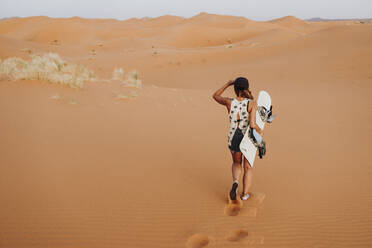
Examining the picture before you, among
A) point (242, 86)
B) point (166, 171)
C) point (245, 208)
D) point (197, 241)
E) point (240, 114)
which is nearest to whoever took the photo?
point (197, 241)

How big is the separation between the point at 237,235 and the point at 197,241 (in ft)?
1.39

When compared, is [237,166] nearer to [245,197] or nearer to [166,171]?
[245,197]

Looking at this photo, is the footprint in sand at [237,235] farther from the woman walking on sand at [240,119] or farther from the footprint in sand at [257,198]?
the footprint in sand at [257,198]

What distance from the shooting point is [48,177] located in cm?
354

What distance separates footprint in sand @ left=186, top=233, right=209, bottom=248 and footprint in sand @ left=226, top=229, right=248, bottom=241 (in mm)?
233

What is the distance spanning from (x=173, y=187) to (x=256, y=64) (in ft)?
50.1

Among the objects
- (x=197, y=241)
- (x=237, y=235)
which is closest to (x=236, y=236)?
(x=237, y=235)

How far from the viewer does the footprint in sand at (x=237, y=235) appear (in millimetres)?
2691

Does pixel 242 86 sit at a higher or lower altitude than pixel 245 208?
higher

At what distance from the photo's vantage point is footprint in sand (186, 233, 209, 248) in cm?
261

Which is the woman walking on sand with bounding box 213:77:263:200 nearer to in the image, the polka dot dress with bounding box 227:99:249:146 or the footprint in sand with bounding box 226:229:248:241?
the polka dot dress with bounding box 227:99:249:146

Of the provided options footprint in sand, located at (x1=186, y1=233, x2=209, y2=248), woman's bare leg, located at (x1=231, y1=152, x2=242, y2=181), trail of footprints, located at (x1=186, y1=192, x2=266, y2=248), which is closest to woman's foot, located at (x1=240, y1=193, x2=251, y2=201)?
trail of footprints, located at (x1=186, y1=192, x2=266, y2=248)

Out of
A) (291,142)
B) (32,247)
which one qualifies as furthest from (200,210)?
(291,142)

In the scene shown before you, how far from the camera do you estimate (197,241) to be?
266 centimetres
